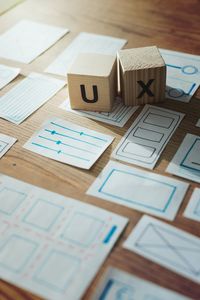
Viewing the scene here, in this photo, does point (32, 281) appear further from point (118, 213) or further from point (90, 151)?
point (90, 151)

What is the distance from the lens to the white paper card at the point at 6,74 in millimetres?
1232

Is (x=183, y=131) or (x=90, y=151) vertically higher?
(x=183, y=131)

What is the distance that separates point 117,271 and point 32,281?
0.14m

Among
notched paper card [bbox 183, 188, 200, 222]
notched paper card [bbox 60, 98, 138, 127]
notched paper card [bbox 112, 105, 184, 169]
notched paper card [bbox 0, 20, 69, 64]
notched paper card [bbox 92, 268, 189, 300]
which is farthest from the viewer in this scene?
notched paper card [bbox 0, 20, 69, 64]

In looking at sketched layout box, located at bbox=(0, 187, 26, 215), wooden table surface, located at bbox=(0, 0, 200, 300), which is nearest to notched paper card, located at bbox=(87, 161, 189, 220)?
wooden table surface, located at bbox=(0, 0, 200, 300)

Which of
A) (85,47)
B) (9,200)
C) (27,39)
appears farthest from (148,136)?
(27,39)

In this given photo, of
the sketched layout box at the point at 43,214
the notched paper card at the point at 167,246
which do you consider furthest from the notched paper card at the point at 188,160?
the sketched layout box at the point at 43,214

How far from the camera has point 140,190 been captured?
2.93ft

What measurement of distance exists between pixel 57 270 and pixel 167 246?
191 mm

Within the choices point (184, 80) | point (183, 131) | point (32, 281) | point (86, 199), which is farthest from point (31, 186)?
point (184, 80)

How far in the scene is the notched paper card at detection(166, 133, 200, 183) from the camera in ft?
3.04

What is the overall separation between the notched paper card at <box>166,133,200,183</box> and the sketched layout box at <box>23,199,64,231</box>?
0.80 feet

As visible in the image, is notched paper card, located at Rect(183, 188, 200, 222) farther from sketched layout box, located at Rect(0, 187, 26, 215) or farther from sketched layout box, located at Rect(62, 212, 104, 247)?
sketched layout box, located at Rect(0, 187, 26, 215)

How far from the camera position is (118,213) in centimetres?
85
